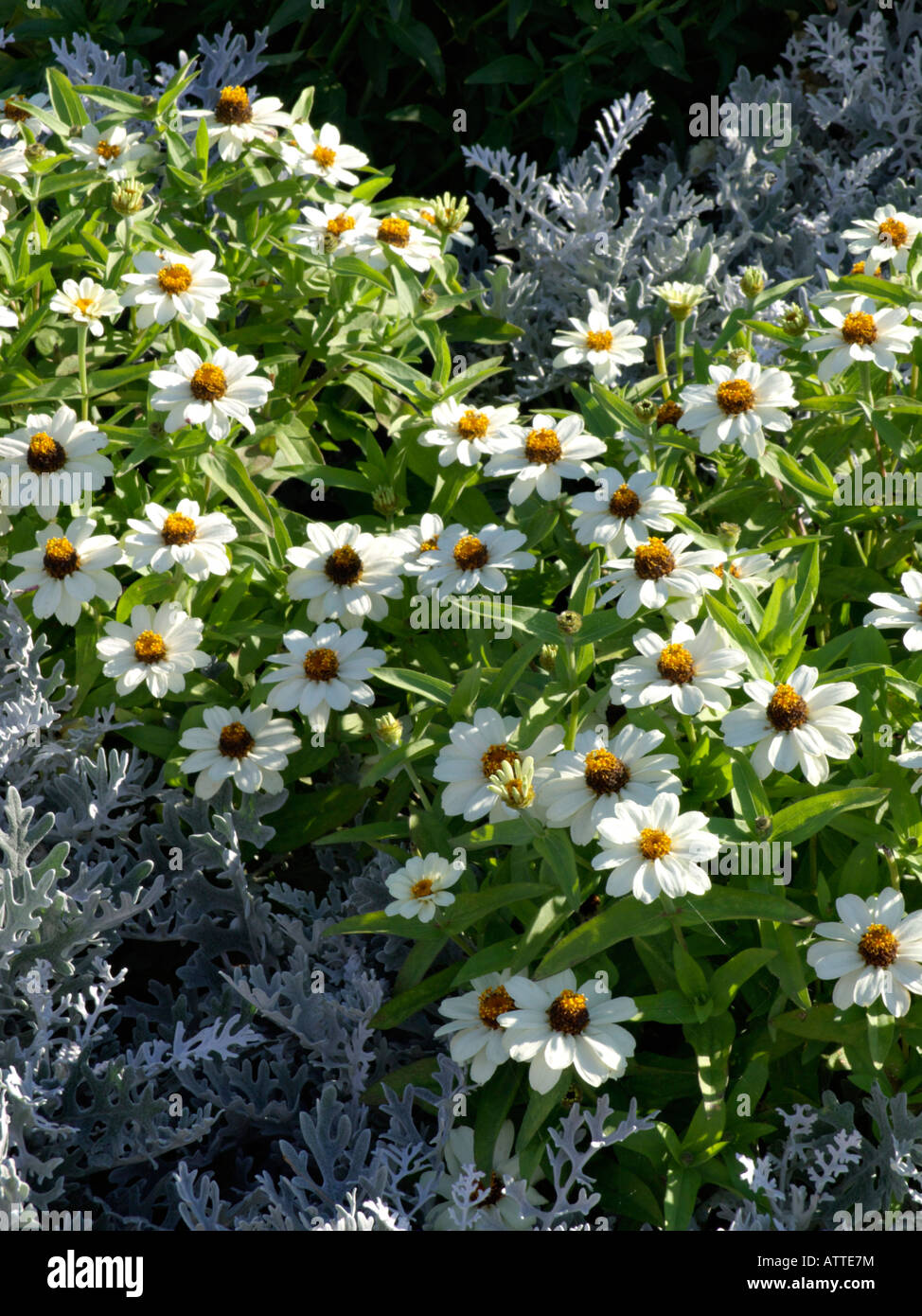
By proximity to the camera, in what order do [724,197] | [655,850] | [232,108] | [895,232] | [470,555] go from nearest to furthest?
[655,850], [470,555], [895,232], [232,108], [724,197]

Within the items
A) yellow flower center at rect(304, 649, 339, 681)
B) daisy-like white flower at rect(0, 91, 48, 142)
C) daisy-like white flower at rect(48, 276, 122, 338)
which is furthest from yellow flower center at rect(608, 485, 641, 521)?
daisy-like white flower at rect(0, 91, 48, 142)

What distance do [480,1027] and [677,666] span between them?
0.50m

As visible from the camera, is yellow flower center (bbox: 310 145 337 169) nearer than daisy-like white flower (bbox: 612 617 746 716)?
No

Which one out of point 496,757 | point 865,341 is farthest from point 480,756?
point 865,341

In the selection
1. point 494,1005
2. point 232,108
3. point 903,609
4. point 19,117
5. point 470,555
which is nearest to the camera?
point 494,1005

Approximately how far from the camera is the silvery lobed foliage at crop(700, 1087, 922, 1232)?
1.52 metres

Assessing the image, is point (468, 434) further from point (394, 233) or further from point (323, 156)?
point (323, 156)

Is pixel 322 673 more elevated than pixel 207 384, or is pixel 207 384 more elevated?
pixel 207 384

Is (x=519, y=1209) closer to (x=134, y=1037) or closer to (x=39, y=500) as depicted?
(x=134, y=1037)

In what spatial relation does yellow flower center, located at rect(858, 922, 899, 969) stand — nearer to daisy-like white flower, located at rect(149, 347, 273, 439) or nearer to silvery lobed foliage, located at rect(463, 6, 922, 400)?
daisy-like white flower, located at rect(149, 347, 273, 439)

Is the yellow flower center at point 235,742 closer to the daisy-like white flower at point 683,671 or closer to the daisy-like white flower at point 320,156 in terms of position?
the daisy-like white flower at point 683,671

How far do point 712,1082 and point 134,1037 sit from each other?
0.81 m

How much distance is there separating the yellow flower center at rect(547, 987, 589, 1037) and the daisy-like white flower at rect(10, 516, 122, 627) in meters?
0.91

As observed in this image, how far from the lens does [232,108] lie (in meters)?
2.30
